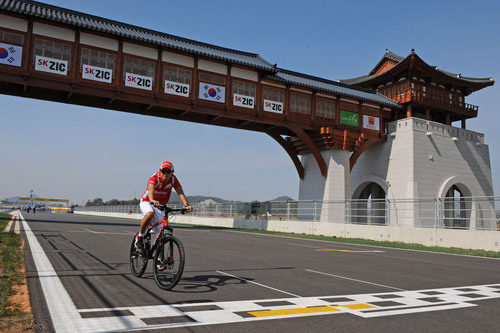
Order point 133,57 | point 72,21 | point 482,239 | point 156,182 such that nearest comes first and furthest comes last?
point 156,182 → point 482,239 → point 72,21 → point 133,57

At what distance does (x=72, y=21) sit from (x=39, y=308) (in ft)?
69.1

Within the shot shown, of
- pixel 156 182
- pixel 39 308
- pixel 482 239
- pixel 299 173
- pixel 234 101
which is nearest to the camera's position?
pixel 39 308

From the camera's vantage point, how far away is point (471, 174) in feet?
114

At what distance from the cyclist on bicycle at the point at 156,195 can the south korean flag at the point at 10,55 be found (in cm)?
1864

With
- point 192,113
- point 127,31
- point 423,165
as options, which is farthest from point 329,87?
point 127,31

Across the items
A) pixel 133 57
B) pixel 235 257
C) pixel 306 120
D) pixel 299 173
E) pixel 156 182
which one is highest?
pixel 133 57

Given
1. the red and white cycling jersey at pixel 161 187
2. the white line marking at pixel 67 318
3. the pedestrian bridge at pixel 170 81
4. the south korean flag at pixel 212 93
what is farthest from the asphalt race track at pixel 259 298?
the south korean flag at pixel 212 93

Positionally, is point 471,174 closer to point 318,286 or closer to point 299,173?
point 299,173

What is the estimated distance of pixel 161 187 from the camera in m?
6.57

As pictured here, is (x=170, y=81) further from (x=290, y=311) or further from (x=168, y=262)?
(x=290, y=311)

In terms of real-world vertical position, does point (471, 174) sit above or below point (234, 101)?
below

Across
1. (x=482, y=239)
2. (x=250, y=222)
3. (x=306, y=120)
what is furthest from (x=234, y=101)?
(x=482, y=239)

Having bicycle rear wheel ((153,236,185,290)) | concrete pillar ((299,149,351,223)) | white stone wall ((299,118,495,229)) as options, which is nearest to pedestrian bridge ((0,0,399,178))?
concrete pillar ((299,149,351,223))

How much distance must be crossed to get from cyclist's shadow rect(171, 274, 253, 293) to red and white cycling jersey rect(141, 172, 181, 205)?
55.9 inches
